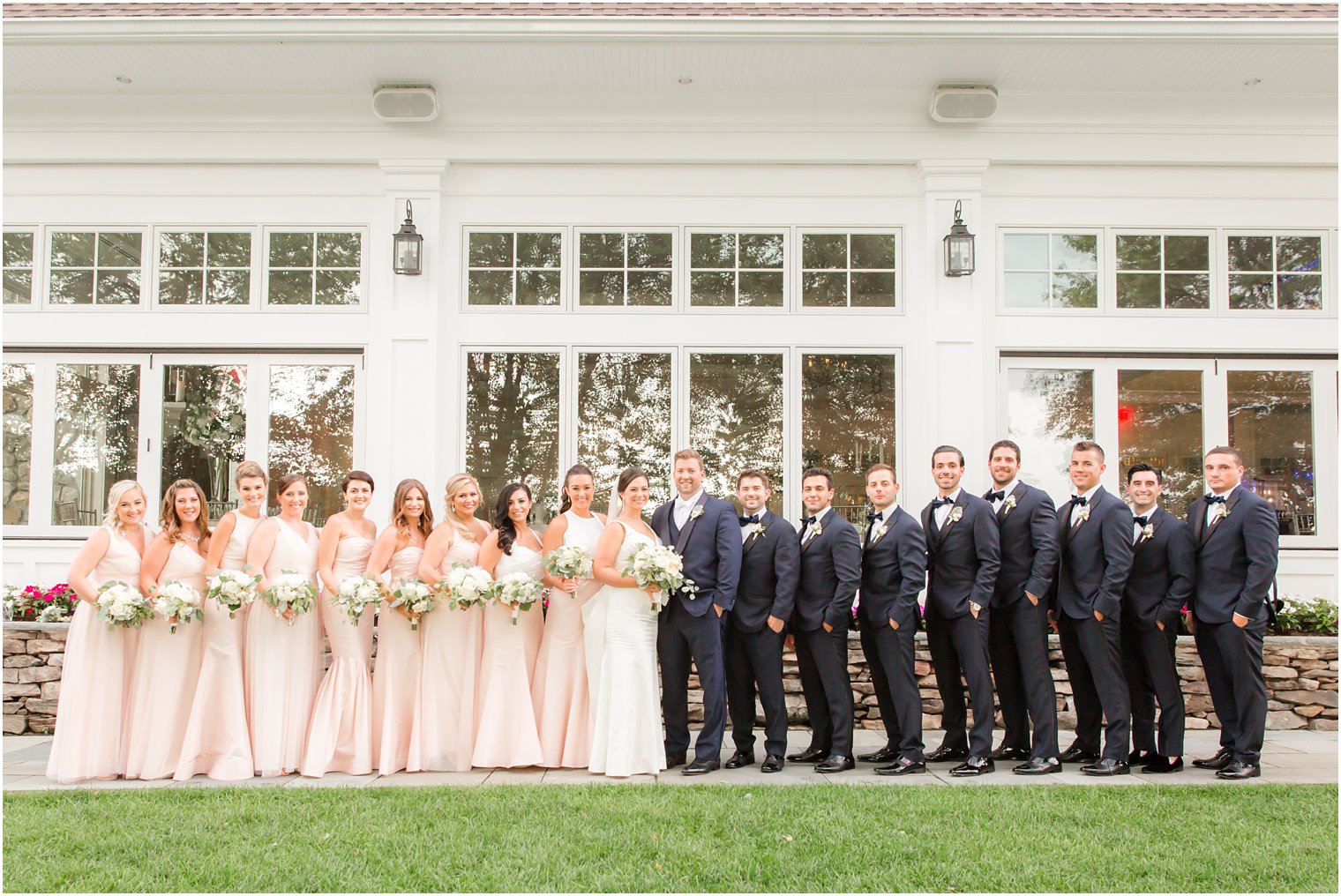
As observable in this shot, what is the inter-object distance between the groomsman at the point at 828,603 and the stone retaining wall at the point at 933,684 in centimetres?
161

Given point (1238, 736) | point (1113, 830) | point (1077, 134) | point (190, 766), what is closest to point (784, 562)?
point (1113, 830)

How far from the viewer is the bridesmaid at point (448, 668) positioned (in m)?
6.61

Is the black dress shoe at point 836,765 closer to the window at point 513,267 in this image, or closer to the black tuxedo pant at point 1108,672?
the black tuxedo pant at point 1108,672

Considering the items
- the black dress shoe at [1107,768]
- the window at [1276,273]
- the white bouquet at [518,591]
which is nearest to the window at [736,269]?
the white bouquet at [518,591]

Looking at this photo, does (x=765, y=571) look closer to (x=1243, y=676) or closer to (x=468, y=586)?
(x=468, y=586)

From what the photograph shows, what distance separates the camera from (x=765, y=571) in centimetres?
676

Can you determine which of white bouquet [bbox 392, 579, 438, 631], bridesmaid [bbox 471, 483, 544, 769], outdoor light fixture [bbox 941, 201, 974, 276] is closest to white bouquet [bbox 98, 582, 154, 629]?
white bouquet [bbox 392, 579, 438, 631]

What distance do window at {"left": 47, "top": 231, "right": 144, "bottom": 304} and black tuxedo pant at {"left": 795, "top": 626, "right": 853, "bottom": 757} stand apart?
23.6 ft

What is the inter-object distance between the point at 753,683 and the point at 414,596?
7.76 ft

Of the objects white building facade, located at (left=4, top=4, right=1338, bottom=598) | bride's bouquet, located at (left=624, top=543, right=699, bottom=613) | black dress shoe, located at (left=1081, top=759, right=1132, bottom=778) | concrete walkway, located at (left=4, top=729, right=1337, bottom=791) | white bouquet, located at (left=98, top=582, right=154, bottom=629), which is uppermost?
white building facade, located at (left=4, top=4, right=1338, bottom=598)

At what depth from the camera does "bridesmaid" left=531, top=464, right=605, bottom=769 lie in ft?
21.9

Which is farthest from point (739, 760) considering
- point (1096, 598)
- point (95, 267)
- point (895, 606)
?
point (95, 267)

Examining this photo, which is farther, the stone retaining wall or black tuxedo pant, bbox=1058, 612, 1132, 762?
the stone retaining wall

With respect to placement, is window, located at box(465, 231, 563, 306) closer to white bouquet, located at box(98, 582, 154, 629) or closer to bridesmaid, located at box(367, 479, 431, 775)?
bridesmaid, located at box(367, 479, 431, 775)
